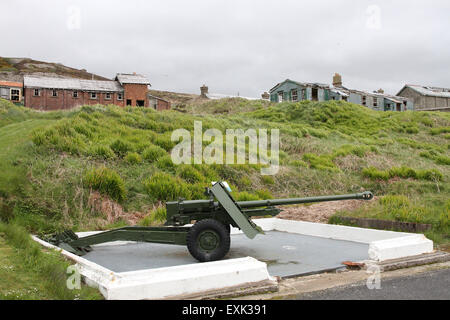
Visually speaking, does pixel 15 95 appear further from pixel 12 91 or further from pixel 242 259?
pixel 242 259

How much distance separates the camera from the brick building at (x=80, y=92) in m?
38.3

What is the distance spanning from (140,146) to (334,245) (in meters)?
8.69

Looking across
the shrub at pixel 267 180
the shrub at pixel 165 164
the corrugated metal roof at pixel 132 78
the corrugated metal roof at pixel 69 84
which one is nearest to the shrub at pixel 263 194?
the shrub at pixel 267 180

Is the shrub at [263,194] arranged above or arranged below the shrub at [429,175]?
below

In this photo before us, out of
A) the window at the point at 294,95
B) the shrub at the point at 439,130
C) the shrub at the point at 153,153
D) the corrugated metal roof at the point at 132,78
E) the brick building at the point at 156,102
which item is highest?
the corrugated metal roof at the point at 132,78

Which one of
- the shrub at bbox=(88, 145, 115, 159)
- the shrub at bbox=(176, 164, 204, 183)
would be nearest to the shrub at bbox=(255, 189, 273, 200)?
the shrub at bbox=(176, 164, 204, 183)

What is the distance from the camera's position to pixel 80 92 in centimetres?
3991

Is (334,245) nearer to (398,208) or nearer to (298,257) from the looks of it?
(298,257)

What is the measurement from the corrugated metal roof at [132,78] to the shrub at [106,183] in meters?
32.1

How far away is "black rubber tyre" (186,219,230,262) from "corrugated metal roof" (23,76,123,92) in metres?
36.6

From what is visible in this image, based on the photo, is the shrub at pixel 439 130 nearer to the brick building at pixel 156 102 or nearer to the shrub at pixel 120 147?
the shrub at pixel 120 147

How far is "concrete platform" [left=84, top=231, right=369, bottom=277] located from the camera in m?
6.23

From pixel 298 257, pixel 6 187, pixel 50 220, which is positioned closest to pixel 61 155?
pixel 6 187

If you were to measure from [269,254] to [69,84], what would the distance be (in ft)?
124
